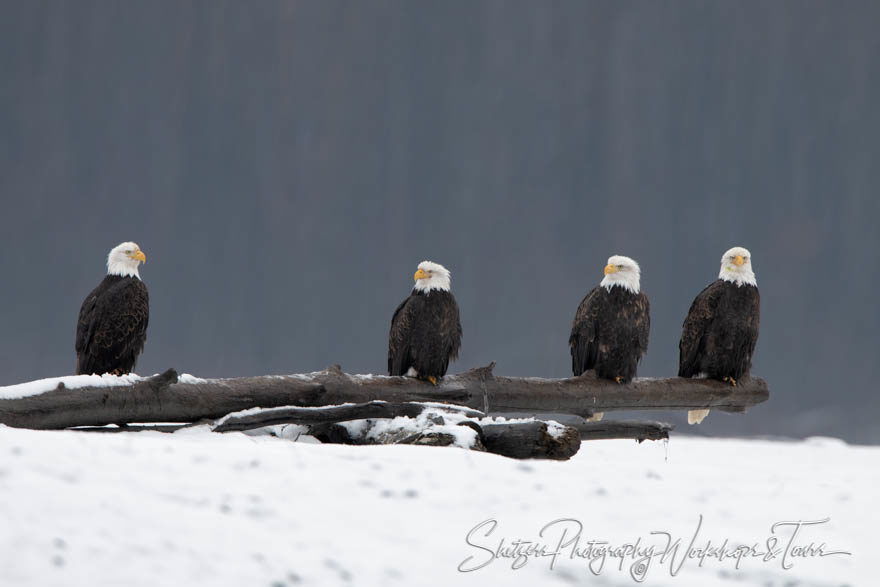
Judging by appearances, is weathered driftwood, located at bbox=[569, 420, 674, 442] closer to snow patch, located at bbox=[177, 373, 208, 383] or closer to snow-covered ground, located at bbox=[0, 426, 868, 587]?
snow-covered ground, located at bbox=[0, 426, 868, 587]

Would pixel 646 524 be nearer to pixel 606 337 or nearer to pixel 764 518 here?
pixel 764 518

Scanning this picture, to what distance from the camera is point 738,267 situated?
24.4 feet

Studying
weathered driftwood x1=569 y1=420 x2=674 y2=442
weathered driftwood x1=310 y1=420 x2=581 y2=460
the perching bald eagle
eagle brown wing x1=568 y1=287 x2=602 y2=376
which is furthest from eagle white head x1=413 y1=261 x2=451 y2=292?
weathered driftwood x1=310 y1=420 x2=581 y2=460

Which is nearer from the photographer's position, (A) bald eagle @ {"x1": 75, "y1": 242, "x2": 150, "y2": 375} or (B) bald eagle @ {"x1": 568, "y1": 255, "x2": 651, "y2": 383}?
(A) bald eagle @ {"x1": 75, "y1": 242, "x2": 150, "y2": 375}

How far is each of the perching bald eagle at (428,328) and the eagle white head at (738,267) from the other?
2389mm

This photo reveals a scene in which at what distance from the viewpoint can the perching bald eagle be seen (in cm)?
679

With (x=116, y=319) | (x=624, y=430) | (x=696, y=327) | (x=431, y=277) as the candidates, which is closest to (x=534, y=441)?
(x=624, y=430)

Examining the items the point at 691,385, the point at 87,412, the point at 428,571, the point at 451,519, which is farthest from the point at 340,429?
the point at 691,385

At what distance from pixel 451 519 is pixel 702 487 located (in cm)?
137

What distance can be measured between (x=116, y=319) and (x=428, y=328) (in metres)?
2.30

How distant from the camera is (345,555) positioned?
3068 mm

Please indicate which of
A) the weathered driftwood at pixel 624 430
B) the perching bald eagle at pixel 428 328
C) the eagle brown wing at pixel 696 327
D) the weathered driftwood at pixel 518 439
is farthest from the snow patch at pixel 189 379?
the eagle brown wing at pixel 696 327

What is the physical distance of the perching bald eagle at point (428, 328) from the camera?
6.79 metres

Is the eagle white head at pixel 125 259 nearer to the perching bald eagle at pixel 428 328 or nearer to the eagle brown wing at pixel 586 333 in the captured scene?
the perching bald eagle at pixel 428 328
